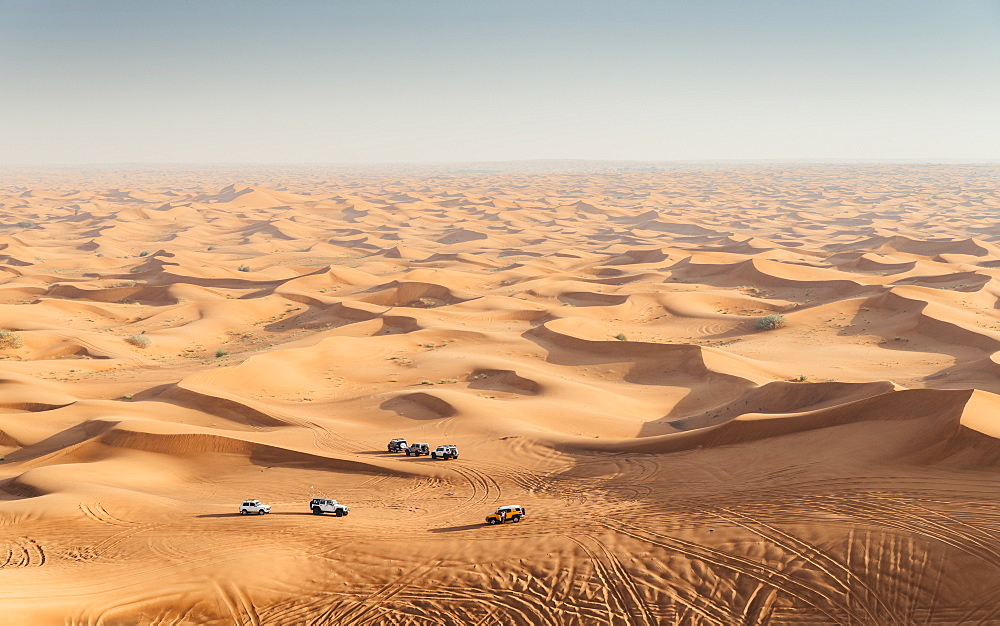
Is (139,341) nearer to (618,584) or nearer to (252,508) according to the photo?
(252,508)

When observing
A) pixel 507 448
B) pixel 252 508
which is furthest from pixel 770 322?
pixel 252 508

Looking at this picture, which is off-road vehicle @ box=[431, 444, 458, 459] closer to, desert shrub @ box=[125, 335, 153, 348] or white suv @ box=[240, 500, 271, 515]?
white suv @ box=[240, 500, 271, 515]

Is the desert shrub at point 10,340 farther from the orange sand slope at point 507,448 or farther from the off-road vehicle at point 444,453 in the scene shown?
the off-road vehicle at point 444,453

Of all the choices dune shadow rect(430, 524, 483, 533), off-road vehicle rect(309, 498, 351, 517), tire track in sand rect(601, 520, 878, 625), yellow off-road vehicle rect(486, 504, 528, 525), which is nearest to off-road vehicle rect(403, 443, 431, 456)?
off-road vehicle rect(309, 498, 351, 517)

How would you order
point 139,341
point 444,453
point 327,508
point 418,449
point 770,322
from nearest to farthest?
point 327,508 → point 444,453 → point 418,449 → point 139,341 → point 770,322

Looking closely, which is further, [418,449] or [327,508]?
[418,449]

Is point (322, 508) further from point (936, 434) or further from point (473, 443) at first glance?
point (936, 434)

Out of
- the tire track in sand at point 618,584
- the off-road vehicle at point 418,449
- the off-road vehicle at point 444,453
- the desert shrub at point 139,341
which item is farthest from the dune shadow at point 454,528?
the desert shrub at point 139,341
